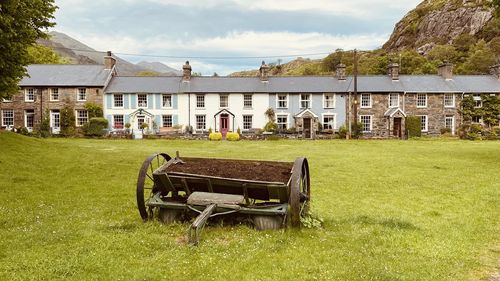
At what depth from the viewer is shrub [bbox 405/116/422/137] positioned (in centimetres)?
4928

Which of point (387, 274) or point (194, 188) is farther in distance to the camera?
point (194, 188)

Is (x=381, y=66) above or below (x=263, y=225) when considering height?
above

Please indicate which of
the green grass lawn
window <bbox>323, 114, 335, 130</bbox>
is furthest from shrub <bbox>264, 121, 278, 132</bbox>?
the green grass lawn

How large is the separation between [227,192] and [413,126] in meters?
44.7

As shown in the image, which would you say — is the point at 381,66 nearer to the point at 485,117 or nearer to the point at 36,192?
the point at 485,117

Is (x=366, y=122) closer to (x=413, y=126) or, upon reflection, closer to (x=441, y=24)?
(x=413, y=126)

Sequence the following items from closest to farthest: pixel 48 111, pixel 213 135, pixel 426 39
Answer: pixel 213 135 → pixel 48 111 → pixel 426 39

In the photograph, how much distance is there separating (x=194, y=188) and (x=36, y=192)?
6.82 metres

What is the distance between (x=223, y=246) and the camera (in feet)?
25.8

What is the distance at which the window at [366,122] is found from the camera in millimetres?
50781

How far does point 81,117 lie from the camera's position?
48.8m

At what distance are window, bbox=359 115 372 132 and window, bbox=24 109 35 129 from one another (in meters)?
40.3

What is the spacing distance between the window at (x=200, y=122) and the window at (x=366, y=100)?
19.9m

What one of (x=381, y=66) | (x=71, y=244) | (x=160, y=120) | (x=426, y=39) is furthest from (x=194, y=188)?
(x=426, y=39)
